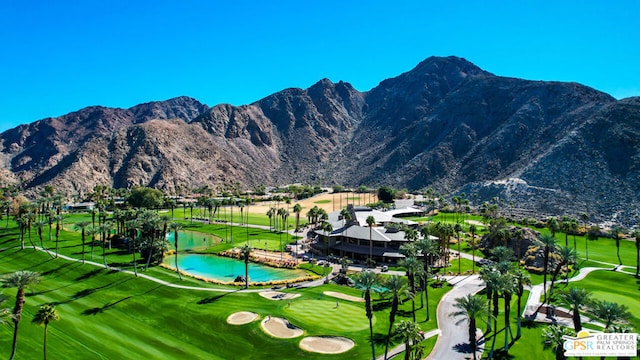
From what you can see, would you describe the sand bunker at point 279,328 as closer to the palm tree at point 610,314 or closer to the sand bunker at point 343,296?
the sand bunker at point 343,296

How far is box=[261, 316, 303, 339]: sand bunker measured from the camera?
4553 cm

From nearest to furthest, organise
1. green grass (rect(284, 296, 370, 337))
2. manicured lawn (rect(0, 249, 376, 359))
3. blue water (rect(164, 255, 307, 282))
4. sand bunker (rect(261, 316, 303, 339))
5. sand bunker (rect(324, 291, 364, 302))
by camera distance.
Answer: manicured lawn (rect(0, 249, 376, 359)) → sand bunker (rect(261, 316, 303, 339)) → green grass (rect(284, 296, 370, 337)) → sand bunker (rect(324, 291, 364, 302)) → blue water (rect(164, 255, 307, 282))

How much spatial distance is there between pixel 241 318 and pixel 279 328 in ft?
20.3

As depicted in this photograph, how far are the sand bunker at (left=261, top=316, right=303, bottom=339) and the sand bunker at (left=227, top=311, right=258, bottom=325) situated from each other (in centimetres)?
214

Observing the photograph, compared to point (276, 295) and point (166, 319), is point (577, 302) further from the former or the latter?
point (166, 319)

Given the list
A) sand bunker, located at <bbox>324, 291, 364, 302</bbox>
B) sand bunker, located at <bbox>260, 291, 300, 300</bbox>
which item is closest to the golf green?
sand bunker, located at <bbox>324, 291, 364, 302</bbox>

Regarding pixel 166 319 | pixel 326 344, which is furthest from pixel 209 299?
pixel 326 344

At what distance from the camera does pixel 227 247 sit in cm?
9494

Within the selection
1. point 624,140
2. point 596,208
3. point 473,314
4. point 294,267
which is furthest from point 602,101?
point 473,314

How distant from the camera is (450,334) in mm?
44812

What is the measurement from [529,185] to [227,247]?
120m

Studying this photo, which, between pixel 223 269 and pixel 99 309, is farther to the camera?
pixel 223 269

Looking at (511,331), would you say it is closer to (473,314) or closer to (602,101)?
(473,314)

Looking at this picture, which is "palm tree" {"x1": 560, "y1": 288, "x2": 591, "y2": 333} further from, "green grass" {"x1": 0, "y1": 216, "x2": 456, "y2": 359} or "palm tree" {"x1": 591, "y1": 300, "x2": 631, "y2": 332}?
"green grass" {"x1": 0, "y1": 216, "x2": 456, "y2": 359}
